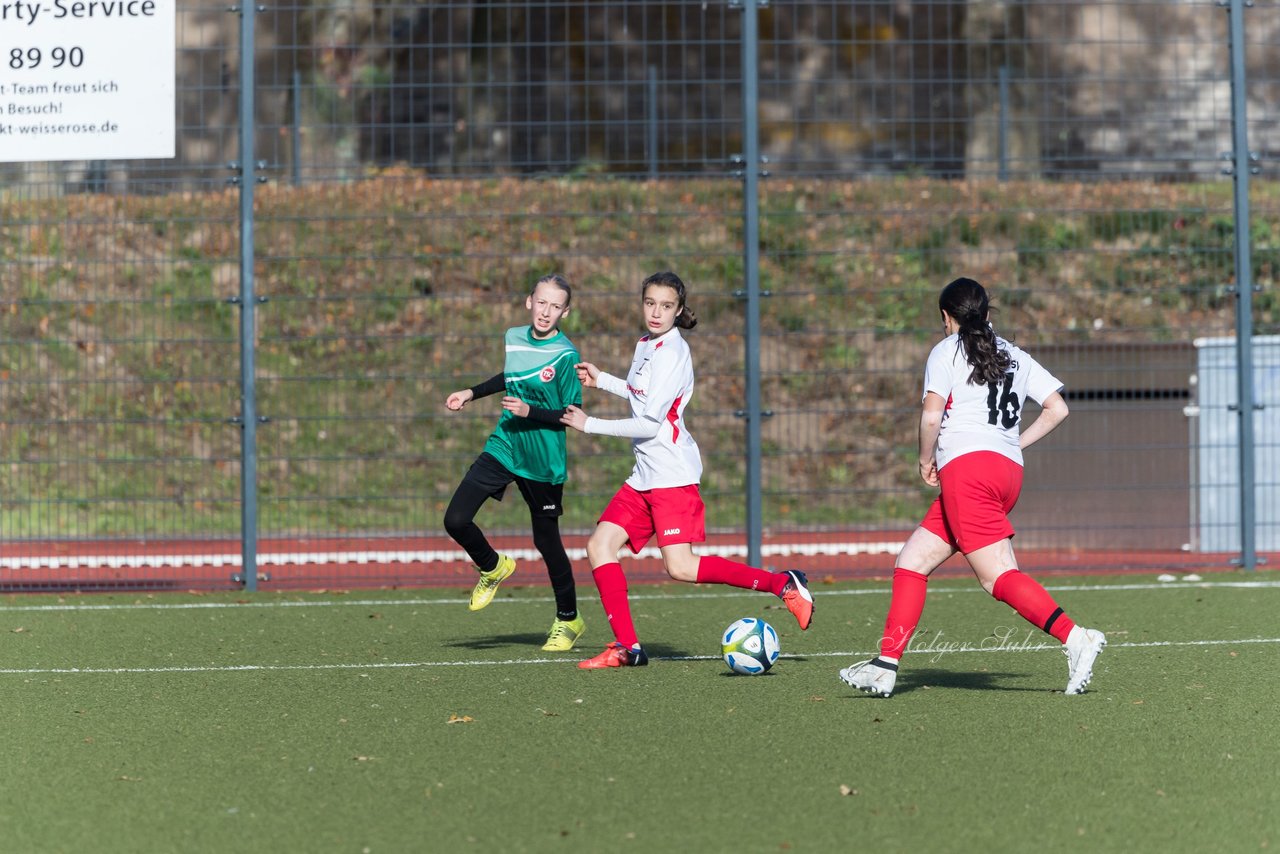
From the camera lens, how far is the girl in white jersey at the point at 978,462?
6297 mm

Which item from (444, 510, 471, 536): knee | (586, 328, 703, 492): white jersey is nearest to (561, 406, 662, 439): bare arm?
(586, 328, 703, 492): white jersey

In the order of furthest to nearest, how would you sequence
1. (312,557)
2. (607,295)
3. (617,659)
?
(607,295) → (312,557) → (617,659)

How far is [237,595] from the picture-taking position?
10.6m

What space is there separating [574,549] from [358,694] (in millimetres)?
6307

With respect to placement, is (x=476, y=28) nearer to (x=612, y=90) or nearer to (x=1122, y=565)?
(x=612, y=90)

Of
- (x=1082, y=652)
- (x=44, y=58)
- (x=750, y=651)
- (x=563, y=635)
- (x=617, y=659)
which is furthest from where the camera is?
(x=44, y=58)

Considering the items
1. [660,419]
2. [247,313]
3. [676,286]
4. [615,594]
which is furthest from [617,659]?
[247,313]

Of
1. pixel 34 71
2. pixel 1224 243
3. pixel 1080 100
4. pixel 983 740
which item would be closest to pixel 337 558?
pixel 34 71

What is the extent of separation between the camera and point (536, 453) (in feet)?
25.7

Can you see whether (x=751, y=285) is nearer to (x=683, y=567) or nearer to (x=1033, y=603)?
(x=683, y=567)

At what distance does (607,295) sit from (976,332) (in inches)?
295

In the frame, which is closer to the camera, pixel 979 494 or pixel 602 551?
pixel 979 494

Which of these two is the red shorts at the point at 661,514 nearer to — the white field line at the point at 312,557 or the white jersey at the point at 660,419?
the white jersey at the point at 660,419

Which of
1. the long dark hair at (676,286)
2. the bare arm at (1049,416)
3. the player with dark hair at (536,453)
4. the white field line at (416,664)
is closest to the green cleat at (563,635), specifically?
the player with dark hair at (536,453)
